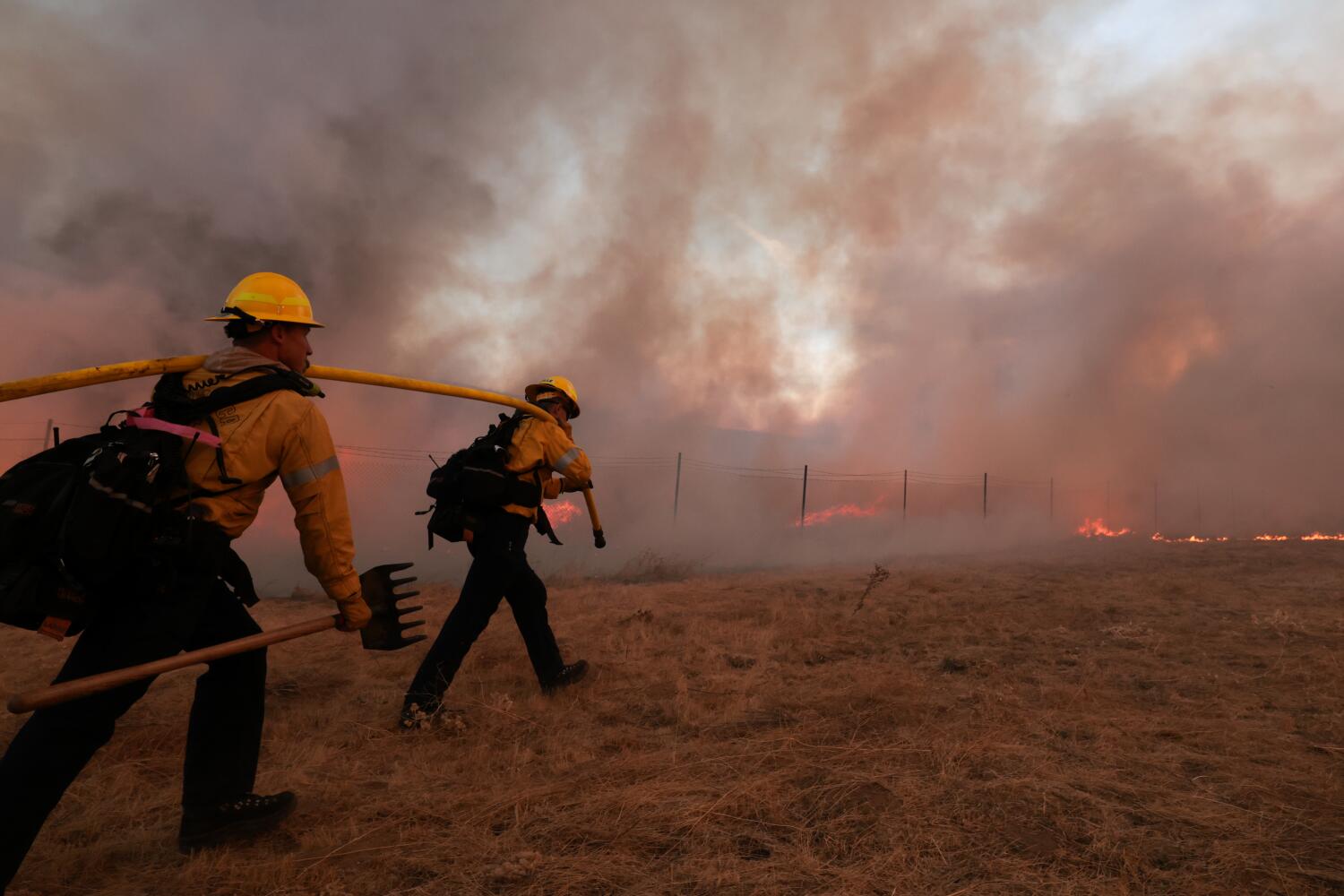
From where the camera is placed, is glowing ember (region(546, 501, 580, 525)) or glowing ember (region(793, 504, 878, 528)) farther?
glowing ember (region(793, 504, 878, 528))

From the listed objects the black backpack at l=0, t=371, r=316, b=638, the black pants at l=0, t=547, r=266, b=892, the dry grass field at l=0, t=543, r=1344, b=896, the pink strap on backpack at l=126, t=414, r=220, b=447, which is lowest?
the dry grass field at l=0, t=543, r=1344, b=896

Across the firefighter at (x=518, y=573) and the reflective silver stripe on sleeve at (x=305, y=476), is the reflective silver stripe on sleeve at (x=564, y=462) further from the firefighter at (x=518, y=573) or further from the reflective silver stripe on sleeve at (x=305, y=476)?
the reflective silver stripe on sleeve at (x=305, y=476)

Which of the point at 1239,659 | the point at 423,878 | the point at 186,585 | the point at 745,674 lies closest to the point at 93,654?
the point at 186,585

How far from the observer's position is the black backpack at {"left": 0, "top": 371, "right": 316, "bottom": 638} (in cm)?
224

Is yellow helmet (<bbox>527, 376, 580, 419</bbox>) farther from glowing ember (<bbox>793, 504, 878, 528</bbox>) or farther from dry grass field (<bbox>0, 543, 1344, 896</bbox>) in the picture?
glowing ember (<bbox>793, 504, 878, 528</bbox>)

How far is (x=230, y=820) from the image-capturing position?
9.89 feet

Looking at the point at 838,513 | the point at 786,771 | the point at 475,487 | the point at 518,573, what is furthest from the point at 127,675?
the point at 838,513

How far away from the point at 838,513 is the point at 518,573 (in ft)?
118

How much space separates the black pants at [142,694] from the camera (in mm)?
2295

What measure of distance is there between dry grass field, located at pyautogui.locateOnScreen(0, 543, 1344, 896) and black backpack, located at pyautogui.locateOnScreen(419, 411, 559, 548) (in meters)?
1.22

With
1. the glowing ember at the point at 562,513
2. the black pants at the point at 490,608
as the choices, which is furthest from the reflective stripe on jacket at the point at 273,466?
the glowing ember at the point at 562,513

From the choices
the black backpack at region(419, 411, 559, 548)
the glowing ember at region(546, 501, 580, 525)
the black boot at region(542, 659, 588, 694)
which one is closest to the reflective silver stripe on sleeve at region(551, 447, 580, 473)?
the black backpack at region(419, 411, 559, 548)

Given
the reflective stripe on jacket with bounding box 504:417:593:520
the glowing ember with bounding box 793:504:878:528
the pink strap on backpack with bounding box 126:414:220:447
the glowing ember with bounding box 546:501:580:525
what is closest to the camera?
the pink strap on backpack with bounding box 126:414:220:447

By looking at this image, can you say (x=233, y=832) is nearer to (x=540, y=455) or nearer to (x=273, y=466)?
(x=273, y=466)
